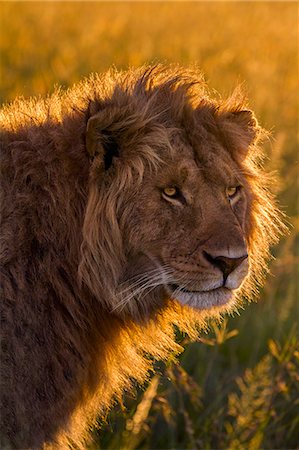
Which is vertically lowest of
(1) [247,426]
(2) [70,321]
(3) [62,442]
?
(1) [247,426]

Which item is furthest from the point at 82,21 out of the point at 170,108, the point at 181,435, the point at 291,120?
the point at 170,108

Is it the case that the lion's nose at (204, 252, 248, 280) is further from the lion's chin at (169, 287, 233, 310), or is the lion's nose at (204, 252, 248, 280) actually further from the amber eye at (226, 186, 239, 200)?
the amber eye at (226, 186, 239, 200)

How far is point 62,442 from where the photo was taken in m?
3.62

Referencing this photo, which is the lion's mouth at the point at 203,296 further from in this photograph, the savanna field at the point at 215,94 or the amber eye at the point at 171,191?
the savanna field at the point at 215,94

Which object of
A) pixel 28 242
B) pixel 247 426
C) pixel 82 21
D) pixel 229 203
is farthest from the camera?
pixel 82 21

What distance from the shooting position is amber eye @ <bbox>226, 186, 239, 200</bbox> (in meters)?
3.59

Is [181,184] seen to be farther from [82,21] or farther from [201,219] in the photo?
[82,21]

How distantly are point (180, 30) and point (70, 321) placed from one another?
8863 millimetres

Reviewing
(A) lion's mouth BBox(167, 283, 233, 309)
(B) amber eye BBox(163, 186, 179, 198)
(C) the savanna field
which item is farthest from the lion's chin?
(C) the savanna field

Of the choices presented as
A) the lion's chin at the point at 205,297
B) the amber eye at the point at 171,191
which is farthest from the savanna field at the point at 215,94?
the amber eye at the point at 171,191

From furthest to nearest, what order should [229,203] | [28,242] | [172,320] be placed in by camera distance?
[172,320], [229,203], [28,242]

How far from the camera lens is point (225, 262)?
133 inches

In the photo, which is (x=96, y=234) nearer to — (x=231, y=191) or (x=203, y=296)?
(x=203, y=296)

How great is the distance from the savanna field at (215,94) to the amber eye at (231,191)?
0.70 metres
